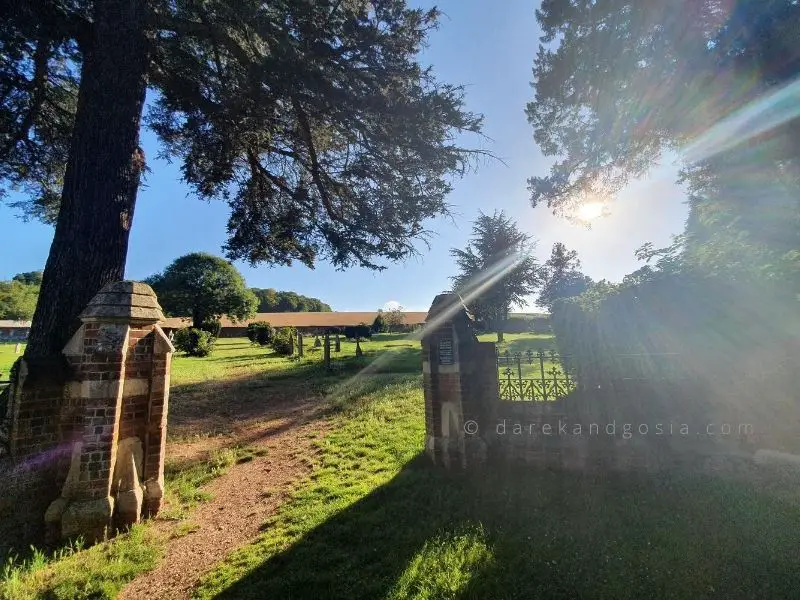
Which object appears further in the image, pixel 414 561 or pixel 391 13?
pixel 391 13

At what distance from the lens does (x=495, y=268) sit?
114 feet

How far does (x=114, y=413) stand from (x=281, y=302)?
98713 mm

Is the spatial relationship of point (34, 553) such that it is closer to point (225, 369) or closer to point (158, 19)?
point (158, 19)

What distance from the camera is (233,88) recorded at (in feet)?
21.9

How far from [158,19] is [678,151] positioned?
1076cm

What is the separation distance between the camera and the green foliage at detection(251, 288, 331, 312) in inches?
3743

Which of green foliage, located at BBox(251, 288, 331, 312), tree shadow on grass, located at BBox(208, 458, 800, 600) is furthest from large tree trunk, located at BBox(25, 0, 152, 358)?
green foliage, located at BBox(251, 288, 331, 312)

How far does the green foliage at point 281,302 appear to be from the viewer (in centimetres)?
9506

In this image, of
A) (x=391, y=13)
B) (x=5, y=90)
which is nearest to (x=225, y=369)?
(x=5, y=90)

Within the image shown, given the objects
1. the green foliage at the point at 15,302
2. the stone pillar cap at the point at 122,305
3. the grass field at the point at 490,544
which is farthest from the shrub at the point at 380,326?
the green foliage at the point at 15,302

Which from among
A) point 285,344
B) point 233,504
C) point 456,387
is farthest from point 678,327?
point 285,344

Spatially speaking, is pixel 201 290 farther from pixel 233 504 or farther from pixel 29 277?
pixel 29 277

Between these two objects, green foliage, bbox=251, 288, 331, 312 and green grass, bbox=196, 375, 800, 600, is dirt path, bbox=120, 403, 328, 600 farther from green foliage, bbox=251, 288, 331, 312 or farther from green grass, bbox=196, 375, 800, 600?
green foliage, bbox=251, 288, 331, 312

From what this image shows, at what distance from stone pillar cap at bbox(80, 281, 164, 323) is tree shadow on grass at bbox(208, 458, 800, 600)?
316 cm
